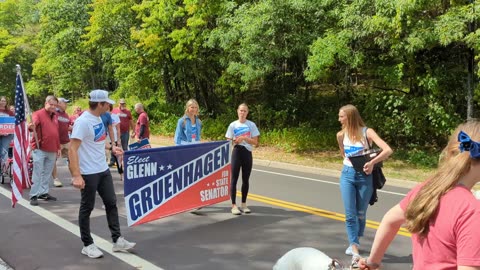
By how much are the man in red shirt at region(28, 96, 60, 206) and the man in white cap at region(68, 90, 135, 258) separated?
3.45m

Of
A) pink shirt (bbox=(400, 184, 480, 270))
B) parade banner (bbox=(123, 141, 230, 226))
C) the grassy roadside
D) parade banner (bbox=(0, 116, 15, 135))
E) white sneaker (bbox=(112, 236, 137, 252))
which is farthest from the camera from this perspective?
the grassy roadside

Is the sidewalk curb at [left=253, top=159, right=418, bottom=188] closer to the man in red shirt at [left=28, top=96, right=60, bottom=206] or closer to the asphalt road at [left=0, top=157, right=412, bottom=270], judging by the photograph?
the asphalt road at [left=0, top=157, right=412, bottom=270]

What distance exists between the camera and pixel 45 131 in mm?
8688

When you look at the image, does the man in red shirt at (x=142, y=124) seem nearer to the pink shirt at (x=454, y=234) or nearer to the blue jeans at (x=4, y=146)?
the blue jeans at (x=4, y=146)

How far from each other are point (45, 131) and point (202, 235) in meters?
4.01

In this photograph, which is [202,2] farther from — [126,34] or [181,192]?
[181,192]

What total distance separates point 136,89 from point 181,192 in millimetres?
21304

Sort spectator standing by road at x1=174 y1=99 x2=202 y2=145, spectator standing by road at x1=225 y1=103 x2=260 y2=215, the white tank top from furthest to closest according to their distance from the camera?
spectator standing by road at x1=174 y1=99 x2=202 y2=145
spectator standing by road at x1=225 y1=103 x2=260 y2=215
the white tank top

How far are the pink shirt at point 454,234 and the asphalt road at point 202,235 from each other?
356 centimetres

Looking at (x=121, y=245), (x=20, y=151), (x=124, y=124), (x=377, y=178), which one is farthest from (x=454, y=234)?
(x=124, y=124)

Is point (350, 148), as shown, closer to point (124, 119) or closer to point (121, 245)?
point (121, 245)

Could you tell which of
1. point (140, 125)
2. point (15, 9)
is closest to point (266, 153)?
point (140, 125)

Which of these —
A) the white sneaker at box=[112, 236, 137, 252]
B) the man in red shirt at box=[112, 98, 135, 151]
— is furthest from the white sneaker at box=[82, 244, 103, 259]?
the man in red shirt at box=[112, 98, 135, 151]

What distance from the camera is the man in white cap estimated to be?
18.2 ft
